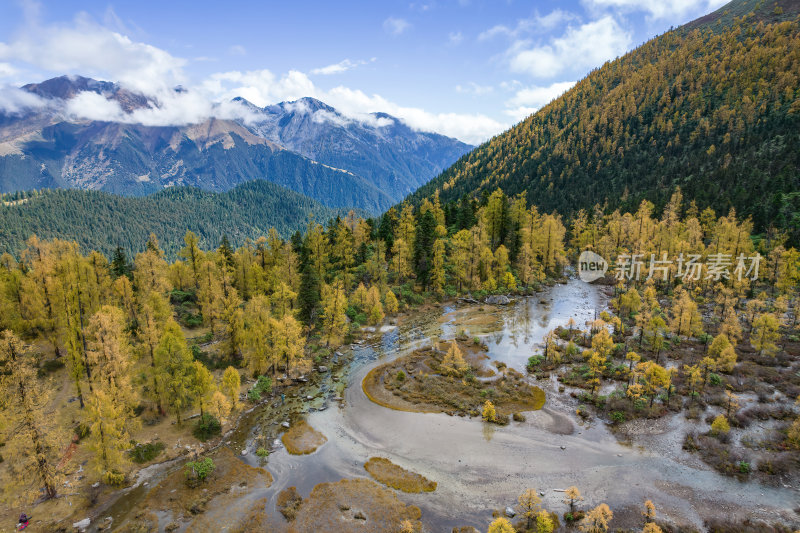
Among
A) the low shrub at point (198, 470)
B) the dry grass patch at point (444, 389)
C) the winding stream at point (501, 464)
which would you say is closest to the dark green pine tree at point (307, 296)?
the winding stream at point (501, 464)

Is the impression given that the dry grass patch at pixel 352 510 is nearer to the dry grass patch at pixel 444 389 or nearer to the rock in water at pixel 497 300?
the dry grass patch at pixel 444 389

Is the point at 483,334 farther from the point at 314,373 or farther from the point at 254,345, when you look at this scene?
the point at 254,345

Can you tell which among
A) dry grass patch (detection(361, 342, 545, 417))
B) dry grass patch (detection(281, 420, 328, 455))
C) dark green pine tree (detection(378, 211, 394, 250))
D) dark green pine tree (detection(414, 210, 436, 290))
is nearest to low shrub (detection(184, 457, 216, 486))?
dry grass patch (detection(281, 420, 328, 455))

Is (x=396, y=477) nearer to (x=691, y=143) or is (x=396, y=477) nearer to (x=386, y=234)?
(x=386, y=234)

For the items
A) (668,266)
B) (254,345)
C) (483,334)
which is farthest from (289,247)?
(668,266)

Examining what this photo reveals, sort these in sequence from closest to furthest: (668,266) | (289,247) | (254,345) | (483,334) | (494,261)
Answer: (254,345), (483,334), (289,247), (668,266), (494,261)
